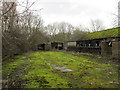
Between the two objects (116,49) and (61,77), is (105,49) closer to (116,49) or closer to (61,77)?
(116,49)

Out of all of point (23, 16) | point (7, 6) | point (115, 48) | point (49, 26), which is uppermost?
point (49, 26)

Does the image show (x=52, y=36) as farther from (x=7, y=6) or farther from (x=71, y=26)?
(x=7, y=6)

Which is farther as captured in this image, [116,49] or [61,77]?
[116,49]

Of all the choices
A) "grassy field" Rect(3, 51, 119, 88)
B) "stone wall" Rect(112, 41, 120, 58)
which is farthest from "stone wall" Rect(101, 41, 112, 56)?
"grassy field" Rect(3, 51, 119, 88)

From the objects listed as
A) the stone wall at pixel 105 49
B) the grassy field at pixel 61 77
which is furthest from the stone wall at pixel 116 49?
the grassy field at pixel 61 77

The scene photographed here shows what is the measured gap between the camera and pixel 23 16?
3.23 m

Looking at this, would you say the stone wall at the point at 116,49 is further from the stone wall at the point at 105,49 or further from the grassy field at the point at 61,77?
the grassy field at the point at 61,77

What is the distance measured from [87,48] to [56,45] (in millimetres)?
17887

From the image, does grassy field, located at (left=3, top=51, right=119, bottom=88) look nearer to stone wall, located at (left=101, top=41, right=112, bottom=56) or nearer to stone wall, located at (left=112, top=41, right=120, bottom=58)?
stone wall, located at (left=112, top=41, right=120, bottom=58)

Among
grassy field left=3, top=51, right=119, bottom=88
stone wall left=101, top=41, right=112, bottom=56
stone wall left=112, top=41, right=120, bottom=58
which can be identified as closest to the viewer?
grassy field left=3, top=51, right=119, bottom=88

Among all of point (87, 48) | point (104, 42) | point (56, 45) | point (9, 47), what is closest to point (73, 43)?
point (87, 48)

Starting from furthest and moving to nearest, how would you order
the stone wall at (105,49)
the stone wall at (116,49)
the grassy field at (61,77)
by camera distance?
the stone wall at (105,49) < the stone wall at (116,49) < the grassy field at (61,77)

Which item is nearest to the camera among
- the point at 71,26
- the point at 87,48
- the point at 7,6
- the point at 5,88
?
the point at 7,6

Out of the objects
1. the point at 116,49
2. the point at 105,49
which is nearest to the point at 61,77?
the point at 116,49
